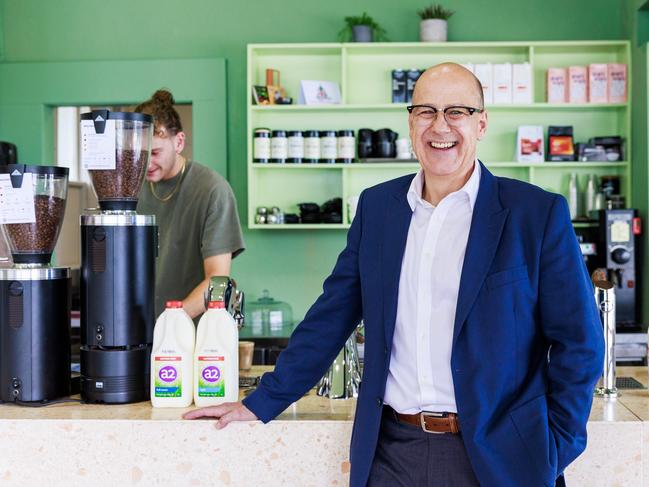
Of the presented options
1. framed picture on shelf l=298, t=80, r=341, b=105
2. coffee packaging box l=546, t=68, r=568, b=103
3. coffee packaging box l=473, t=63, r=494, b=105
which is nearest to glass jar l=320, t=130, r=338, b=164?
framed picture on shelf l=298, t=80, r=341, b=105

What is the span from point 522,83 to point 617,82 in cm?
53

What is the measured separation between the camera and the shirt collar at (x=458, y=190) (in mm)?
1806

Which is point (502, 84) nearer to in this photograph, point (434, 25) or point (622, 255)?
point (434, 25)

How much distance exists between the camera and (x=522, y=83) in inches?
196

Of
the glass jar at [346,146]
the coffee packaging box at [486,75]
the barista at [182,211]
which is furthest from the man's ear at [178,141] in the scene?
the coffee packaging box at [486,75]

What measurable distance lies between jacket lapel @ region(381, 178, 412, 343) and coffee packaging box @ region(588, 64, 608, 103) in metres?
3.41

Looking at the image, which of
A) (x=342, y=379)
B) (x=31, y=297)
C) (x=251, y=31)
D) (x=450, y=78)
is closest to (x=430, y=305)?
(x=450, y=78)

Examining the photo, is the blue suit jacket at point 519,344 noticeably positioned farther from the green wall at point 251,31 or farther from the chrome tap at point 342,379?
Result: the green wall at point 251,31

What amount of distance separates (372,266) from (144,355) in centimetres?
67

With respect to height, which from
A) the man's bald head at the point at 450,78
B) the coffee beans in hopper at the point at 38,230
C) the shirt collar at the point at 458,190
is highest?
the man's bald head at the point at 450,78

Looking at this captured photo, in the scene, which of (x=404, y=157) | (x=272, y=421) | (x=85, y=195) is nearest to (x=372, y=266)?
(x=272, y=421)

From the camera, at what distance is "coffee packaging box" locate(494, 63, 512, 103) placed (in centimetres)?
496

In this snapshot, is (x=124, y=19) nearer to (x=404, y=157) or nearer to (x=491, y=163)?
(x=404, y=157)

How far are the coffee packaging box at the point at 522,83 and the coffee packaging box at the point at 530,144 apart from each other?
6.8 inches
